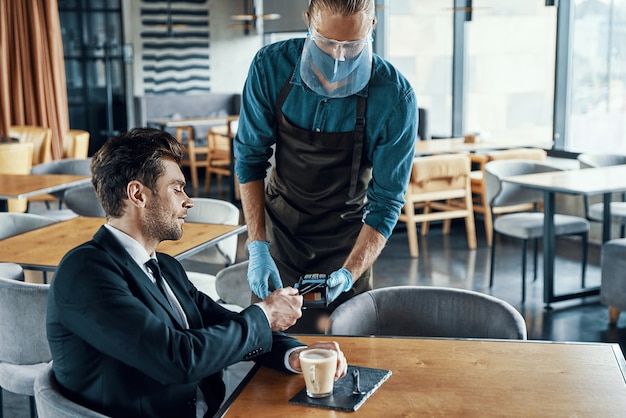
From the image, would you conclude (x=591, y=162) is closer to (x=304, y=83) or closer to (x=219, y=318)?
(x=304, y=83)

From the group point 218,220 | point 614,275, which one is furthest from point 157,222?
point 614,275

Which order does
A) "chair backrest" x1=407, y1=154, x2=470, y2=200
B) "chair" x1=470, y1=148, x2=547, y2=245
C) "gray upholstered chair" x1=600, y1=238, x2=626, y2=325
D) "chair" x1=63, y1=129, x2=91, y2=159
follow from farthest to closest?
"chair" x1=63, y1=129, x2=91, y2=159, "chair" x1=470, y1=148, x2=547, y2=245, "chair backrest" x1=407, y1=154, x2=470, y2=200, "gray upholstered chair" x1=600, y1=238, x2=626, y2=325

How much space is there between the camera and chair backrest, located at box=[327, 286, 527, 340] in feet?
6.90

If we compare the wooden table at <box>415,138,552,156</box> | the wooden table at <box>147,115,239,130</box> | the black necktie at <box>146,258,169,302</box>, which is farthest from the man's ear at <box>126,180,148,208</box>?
the wooden table at <box>147,115,239,130</box>

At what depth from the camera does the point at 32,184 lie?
4.54 m

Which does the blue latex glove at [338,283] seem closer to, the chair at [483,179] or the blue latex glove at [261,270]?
the blue latex glove at [261,270]

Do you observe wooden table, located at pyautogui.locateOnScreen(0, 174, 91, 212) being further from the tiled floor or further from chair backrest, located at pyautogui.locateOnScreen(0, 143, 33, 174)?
the tiled floor

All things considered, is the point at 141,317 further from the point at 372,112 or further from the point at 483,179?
the point at 483,179

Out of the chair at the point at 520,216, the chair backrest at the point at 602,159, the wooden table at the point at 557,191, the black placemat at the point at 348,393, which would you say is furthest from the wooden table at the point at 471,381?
the chair backrest at the point at 602,159

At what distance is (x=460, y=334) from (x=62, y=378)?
1.06m

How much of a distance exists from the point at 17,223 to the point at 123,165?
2.12m

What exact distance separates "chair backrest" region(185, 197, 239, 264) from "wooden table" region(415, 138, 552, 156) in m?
3.15

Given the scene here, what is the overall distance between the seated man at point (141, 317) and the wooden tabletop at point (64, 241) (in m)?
1.14

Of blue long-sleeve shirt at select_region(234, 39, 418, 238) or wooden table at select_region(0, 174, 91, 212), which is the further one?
wooden table at select_region(0, 174, 91, 212)
